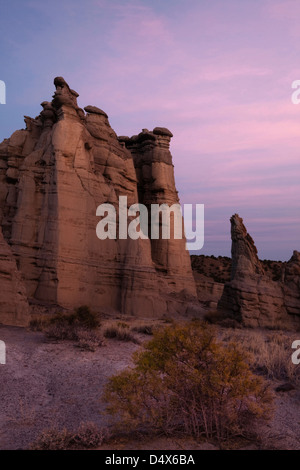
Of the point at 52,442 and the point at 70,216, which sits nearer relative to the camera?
the point at 52,442

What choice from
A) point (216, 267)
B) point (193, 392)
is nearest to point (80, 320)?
point (193, 392)

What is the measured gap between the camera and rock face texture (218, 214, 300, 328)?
60.0ft

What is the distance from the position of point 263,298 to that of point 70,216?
45.6 ft

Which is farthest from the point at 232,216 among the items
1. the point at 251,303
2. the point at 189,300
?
the point at 189,300

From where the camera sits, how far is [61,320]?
1388 cm

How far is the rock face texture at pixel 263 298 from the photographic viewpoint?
18.3 meters

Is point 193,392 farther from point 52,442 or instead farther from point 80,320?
point 80,320

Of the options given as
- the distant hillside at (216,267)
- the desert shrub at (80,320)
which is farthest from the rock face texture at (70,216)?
the distant hillside at (216,267)

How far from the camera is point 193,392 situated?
509 cm

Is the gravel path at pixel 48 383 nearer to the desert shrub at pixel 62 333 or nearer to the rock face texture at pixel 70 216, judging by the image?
the desert shrub at pixel 62 333

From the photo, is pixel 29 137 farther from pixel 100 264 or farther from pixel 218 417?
pixel 218 417

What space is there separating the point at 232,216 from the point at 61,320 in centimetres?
1419

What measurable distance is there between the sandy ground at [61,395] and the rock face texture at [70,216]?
11931mm

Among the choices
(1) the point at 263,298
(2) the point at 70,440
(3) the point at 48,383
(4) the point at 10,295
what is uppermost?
(4) the point at 10,295
